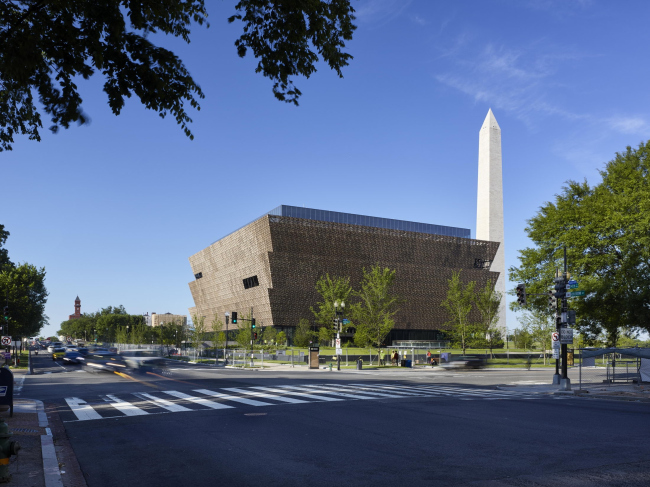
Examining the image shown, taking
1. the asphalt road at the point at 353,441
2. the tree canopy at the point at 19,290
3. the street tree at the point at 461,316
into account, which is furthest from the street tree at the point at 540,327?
the tree canopy at the point at 19,290

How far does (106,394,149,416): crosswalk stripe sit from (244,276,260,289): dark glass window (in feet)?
244

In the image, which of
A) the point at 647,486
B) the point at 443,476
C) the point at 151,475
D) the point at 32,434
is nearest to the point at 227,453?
the point at 151,475

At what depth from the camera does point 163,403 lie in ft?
62.9

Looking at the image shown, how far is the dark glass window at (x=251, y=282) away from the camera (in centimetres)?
9562

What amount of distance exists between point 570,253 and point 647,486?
31285mm

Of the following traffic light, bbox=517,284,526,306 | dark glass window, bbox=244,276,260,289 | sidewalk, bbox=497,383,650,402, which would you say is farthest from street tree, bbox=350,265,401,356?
dark glass window, bbox=244,276,260,289

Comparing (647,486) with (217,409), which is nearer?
(647,486)

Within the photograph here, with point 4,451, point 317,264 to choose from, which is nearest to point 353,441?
point 4,451

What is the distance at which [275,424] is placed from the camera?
548 inches

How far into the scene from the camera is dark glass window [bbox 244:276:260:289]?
95625mm

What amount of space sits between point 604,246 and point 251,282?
69475 mm

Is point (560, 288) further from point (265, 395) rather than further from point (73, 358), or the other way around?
point (73, 358)

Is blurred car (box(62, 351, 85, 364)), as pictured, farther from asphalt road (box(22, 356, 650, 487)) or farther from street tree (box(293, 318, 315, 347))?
asphalt road (box(22, 356, 650, 487))

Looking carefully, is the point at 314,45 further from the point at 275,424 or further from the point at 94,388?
the point at 94,388
